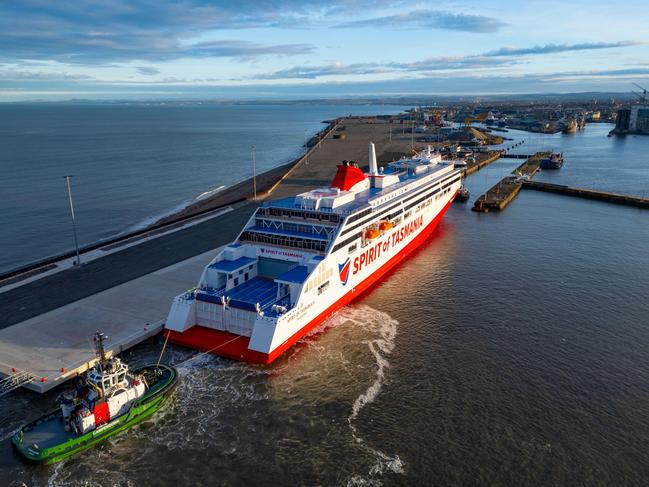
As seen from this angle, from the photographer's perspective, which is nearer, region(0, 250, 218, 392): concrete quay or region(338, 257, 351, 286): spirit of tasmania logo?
region(0, 250, 218, 392): concrete quay

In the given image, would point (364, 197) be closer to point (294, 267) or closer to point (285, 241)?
point (285, 241)

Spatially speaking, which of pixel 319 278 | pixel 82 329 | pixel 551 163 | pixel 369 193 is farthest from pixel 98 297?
pixel 551 163

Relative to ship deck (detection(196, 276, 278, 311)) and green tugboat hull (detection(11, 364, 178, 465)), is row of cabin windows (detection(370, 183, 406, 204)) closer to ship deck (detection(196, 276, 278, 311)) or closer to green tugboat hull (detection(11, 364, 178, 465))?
ship deck (detection(196, 276, 278, 311))

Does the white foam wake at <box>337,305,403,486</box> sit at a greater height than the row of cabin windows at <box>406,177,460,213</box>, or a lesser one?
lesser

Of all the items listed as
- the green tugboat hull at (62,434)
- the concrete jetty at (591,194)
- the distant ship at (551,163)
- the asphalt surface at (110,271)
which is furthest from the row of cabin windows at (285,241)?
the distant ship at (551,163)

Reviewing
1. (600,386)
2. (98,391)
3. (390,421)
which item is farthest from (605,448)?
(98,391)

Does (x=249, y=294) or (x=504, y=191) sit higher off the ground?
(x=249, y=294)

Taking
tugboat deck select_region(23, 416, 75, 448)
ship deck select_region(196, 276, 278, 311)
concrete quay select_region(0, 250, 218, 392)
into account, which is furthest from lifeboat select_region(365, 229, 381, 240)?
tugboat deck select_region(23, 416, 75, 448)
